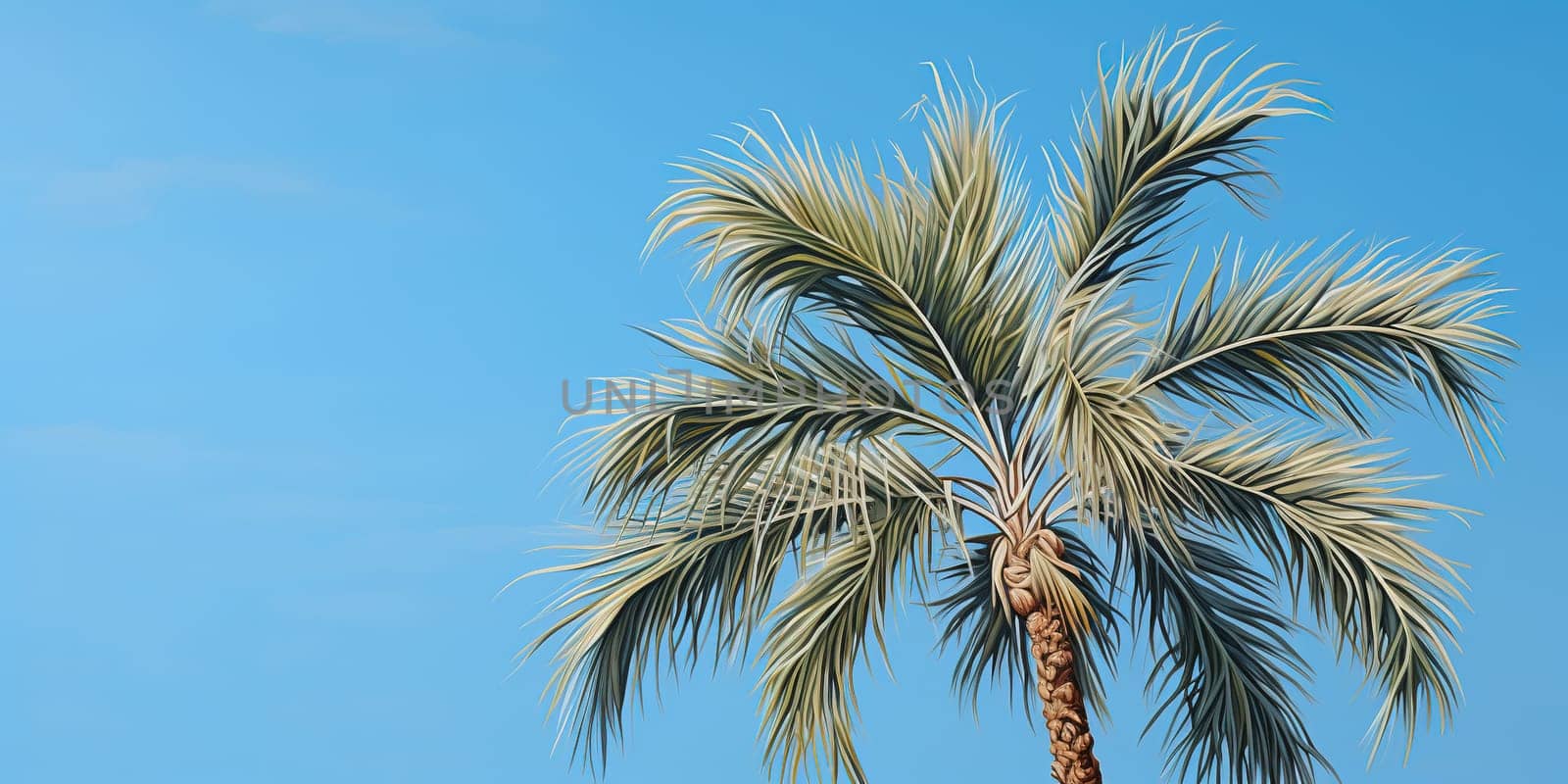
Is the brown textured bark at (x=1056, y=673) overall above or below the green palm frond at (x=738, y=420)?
below

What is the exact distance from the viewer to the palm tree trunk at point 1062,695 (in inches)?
323

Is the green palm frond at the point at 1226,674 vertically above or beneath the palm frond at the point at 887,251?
beneath

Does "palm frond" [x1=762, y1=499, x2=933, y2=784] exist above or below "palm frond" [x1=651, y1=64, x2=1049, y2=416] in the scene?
below

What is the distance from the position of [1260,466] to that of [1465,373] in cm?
113

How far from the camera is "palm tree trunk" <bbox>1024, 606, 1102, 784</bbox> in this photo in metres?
8.21

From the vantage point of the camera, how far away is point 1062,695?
27.1 ft

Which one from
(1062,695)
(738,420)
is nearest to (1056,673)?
(1062,695)

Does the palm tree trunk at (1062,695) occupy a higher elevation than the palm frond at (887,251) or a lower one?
lower

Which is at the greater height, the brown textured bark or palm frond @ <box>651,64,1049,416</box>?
palm frond @ <box>651,64,1049,416</box>

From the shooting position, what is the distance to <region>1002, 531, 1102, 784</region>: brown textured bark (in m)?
8.22

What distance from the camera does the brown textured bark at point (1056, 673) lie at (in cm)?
822

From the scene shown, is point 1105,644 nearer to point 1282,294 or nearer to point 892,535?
point 892,535

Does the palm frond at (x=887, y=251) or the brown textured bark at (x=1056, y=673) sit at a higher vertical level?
the palm frond at (x=887, y=251)

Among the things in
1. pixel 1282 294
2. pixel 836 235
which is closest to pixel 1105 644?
pixel 1282 294
